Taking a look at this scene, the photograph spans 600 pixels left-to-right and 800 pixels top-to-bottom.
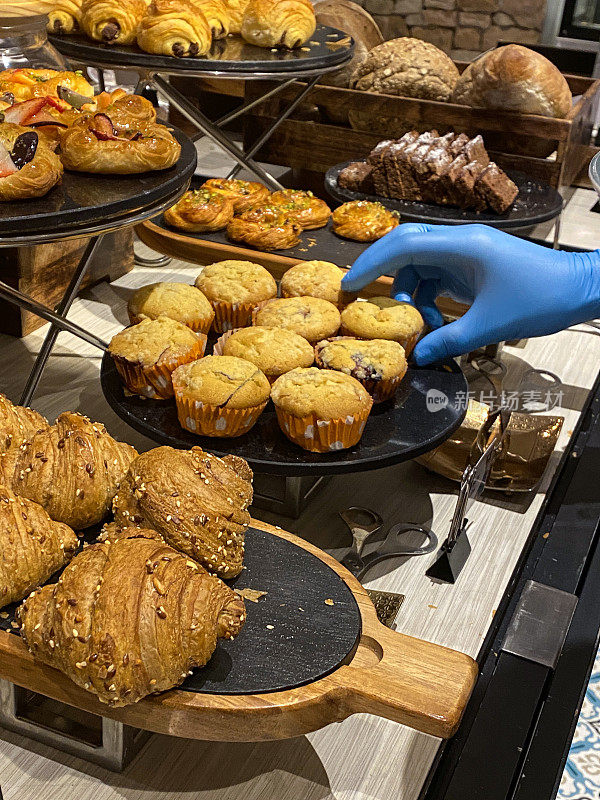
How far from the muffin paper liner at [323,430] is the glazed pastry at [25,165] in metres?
0.52

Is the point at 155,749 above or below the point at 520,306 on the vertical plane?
below

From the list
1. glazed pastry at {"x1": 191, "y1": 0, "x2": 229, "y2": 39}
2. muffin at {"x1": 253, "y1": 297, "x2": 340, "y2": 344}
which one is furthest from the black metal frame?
glazed pastry at {"x1": 191, "y1": 0, "x2": 229, "y2": 39}

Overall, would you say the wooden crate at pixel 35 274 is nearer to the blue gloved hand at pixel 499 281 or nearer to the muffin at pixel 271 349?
the muffin at pixel 271 349

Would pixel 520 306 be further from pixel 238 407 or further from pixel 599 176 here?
pixel 238 407

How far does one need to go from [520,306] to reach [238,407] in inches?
26.1

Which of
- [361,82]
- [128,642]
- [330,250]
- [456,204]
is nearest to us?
[128,642]

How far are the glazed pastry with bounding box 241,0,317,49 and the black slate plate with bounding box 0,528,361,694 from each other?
1.72 meters

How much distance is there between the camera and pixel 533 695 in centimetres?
111

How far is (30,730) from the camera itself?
1.10 m

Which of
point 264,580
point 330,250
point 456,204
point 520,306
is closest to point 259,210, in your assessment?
point 330,250

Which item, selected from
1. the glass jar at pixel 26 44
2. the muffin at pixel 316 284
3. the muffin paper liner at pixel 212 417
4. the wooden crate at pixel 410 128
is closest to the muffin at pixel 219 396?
the muffin paper liner at pixel 212 417

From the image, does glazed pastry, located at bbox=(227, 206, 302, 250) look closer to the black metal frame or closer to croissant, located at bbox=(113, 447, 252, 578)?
the black metal frame

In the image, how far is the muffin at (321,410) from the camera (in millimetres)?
1389

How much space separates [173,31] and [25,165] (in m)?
1.05
